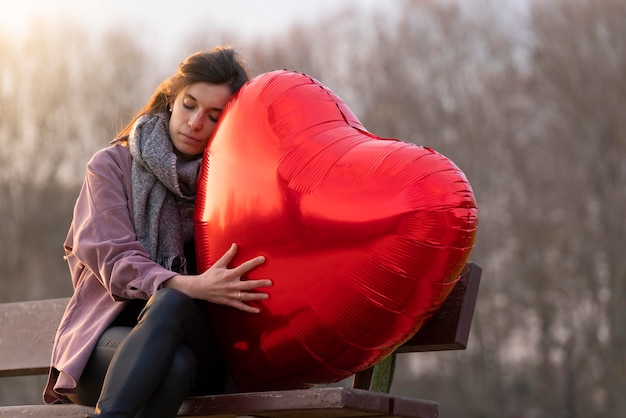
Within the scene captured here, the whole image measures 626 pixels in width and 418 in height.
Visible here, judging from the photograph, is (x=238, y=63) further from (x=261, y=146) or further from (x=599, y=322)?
(x=599, y=322)

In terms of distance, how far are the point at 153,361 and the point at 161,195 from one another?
1.88ft

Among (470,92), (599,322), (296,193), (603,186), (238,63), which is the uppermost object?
(238,63)

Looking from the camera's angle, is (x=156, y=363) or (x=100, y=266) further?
(x=100, y=266)

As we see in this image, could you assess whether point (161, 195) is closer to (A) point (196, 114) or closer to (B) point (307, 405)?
(A) point (196, 114)

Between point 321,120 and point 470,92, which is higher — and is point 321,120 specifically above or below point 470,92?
above

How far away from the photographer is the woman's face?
113 inches

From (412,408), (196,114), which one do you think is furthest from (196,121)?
(412,408)

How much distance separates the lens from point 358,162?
2.46m

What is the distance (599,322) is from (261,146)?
50.6 ft

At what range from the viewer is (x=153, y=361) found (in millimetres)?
2393

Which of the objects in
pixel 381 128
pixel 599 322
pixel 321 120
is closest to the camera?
pixel 321 120

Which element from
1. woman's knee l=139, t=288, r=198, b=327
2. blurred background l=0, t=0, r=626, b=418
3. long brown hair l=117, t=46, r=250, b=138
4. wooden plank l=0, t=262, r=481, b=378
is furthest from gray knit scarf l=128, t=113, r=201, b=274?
blurred background l=0, t=0, r=626, b=418

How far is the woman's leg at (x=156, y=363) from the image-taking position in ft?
7.73

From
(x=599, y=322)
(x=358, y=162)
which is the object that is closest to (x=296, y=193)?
(x=358, y=162)
